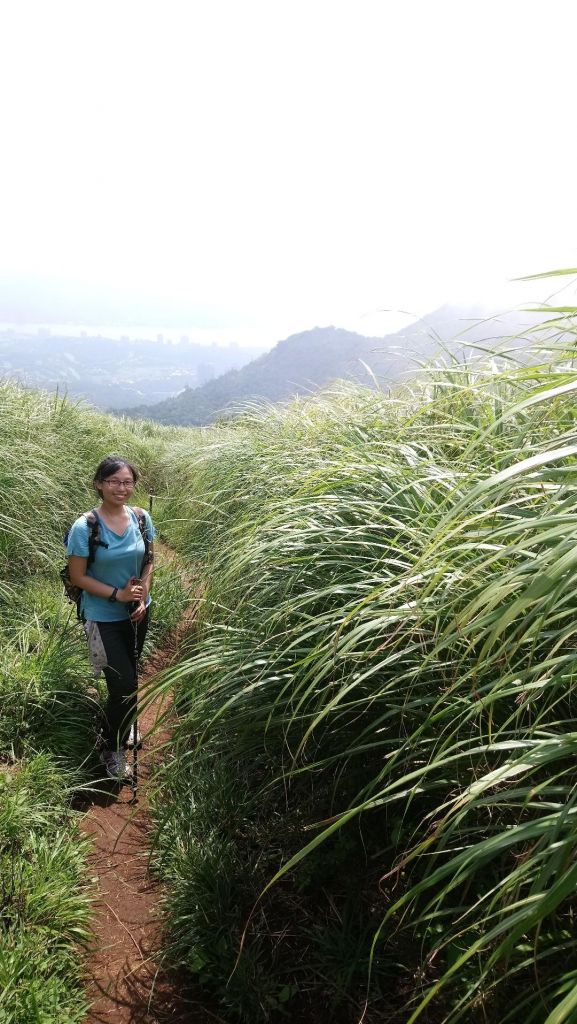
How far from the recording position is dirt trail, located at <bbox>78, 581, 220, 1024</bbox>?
2.15 meters

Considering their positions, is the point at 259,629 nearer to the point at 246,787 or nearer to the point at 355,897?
the point at 246,787

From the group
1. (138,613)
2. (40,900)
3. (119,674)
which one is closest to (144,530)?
(138,613)

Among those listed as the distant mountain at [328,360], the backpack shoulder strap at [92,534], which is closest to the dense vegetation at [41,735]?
the backpack shoulder strap at [92,534]

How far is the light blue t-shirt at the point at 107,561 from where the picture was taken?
355 centimetres

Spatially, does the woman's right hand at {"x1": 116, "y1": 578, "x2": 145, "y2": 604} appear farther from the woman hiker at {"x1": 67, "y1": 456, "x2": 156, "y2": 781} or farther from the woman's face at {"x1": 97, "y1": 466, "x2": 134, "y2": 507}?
the woman's face at {"x1": 97, "y1": 466, "x2": 134, "y2": 507}

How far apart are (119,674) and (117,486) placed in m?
1.09

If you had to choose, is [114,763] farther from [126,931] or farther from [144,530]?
[144,530]

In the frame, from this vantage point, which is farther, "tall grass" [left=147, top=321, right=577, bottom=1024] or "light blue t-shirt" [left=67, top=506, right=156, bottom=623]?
"light blue t-shirt" [left=67, top=506, right=156, bottom=623]

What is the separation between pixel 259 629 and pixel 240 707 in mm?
303

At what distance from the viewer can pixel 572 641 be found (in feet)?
5.53

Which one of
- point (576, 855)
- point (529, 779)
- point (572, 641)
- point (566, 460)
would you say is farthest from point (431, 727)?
point (566, 460)

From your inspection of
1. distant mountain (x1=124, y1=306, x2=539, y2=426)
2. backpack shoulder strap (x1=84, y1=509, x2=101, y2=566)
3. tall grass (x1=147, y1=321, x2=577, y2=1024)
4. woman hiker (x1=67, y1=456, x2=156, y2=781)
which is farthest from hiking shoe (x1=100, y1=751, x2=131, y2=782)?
distant mountain (x1=124, y1=306, x2=539, y2=426)

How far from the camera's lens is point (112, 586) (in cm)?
369

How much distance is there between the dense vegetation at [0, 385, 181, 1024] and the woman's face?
0.97 metres
